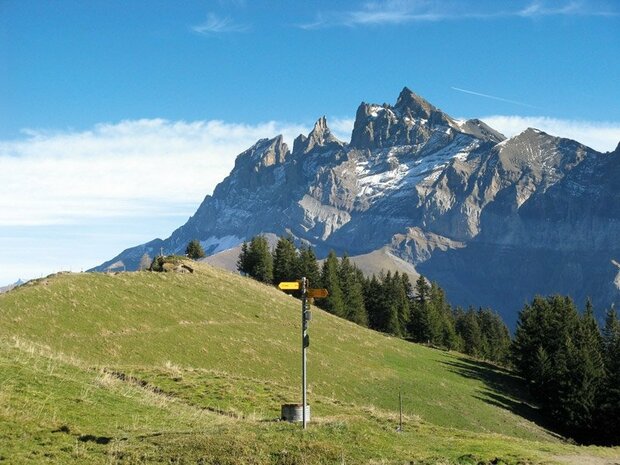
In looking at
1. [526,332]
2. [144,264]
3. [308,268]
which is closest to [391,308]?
[308,268]

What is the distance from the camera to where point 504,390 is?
268 ft

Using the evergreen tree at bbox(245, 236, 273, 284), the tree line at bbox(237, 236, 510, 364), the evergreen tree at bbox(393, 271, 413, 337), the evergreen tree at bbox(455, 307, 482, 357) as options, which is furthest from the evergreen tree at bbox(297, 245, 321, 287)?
the evergreen tree at bbox(455, 307, 482, 357)

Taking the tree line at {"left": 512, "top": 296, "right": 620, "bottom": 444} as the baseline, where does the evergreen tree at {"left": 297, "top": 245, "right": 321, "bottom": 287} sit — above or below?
above

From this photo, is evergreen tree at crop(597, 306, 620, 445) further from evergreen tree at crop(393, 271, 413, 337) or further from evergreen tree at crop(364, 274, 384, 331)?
evergreen tree at crop(364, 274, 384, 331)

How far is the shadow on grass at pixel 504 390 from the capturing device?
69306mm

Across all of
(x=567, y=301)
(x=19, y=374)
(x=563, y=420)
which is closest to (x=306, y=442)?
(x=19, y=374)

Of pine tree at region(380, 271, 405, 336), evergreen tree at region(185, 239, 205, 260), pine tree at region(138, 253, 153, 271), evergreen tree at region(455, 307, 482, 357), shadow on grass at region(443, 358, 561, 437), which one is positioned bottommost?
shadow on grass at region(443, 358, 561, 437)

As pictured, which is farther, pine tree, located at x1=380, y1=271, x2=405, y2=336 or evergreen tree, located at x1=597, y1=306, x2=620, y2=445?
pine tree, located at x1=380, y1=271, x2=405, y2=336

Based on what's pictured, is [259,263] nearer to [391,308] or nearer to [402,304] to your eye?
[391,308]

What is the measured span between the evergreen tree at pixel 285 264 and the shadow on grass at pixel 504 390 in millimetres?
41925

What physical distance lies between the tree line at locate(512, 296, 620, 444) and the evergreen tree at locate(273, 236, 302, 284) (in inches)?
1893

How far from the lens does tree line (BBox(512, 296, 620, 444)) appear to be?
223 ft

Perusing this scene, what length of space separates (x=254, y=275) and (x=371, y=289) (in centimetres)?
3134

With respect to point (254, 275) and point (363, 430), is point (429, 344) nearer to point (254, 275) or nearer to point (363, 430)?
point (254, 275)
